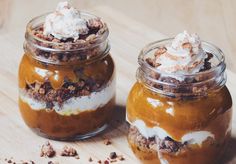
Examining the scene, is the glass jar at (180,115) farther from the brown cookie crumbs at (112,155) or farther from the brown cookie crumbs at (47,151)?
the brown cookie crumbs at (47,151)

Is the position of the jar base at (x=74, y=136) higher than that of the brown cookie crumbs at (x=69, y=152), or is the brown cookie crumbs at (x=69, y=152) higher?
the brown cookie crumbs at (x=69, y=152)

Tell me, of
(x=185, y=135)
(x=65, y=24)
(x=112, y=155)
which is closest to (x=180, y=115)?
(x=185, y=135)

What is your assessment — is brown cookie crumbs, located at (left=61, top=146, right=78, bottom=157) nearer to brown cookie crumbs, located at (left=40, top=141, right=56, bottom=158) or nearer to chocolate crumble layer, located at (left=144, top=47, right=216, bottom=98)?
brown cookie crumbs, located at (left=40, top=141, right=56, bottom=158)

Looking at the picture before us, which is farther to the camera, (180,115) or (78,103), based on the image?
(78,103)

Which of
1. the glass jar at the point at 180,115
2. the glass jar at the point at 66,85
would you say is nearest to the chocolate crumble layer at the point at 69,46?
the glass jar at the point at 66,85

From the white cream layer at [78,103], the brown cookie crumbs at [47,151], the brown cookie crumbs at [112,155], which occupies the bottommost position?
the brown cookie crumbs at [47,151]

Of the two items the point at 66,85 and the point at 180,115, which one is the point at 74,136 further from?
the point at 180,115

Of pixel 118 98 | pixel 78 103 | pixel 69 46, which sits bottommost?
pixel 118 98

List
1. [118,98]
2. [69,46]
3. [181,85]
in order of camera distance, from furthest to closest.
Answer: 1. [118,98]
2. [69,46]
3. [181,85]
